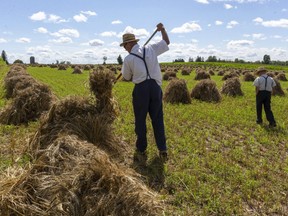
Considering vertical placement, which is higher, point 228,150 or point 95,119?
point 95,119

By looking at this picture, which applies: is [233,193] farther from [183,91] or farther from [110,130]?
[183,91]

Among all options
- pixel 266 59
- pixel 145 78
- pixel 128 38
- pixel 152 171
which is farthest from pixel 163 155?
pixel 266 59

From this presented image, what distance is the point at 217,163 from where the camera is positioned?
661 centimetres

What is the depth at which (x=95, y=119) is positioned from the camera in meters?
7.02

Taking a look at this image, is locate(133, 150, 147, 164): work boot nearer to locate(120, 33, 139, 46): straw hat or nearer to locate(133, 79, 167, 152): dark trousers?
locate(133, 79, 167, 152): dark trousers

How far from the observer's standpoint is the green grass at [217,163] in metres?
5.04

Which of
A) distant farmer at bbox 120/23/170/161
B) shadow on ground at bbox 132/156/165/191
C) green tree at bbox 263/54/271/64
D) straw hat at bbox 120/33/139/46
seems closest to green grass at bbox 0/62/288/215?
shadow on ground at bbox 132/156/165/191

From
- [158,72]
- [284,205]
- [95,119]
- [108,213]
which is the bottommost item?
[284,205]

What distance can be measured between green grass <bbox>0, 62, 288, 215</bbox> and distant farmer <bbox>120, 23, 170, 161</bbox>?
58 cm

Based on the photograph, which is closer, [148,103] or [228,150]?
[148,103]

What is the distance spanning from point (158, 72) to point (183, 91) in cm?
792

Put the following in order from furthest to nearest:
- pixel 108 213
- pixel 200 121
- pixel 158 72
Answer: pixel 200 121, pixel 158 72, pixel 108 213

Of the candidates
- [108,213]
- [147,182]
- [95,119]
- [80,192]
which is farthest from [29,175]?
[95,119]

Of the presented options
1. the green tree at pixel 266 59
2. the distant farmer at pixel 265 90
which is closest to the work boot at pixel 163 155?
the distant farmer at pixel 265 90
